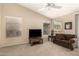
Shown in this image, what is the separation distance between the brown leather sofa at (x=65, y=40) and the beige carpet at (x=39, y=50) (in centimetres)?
10

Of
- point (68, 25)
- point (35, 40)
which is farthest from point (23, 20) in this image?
point (68, 25)

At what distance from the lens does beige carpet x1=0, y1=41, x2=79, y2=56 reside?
239 centimetres

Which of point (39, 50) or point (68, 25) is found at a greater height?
point (68, 25)

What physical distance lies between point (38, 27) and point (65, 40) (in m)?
0.78

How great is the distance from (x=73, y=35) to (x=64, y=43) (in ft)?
1.00

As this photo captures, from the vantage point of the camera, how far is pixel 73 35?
2426mm

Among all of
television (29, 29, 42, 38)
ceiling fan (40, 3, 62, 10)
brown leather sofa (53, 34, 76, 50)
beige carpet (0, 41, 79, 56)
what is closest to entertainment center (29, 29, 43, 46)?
television (29, 29, 42, 38)

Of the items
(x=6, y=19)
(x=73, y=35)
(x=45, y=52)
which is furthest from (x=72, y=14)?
(x=6, y=19)

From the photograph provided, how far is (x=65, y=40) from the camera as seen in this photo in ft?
8.17

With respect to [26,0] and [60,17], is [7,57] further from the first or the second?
[60,17]

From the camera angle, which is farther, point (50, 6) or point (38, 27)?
point (38, 27)

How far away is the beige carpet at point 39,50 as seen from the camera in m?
2.39

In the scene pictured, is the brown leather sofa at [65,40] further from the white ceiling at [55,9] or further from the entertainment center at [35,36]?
the white ceiling at [55,9]

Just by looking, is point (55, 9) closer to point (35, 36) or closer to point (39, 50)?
point (35, 36)
